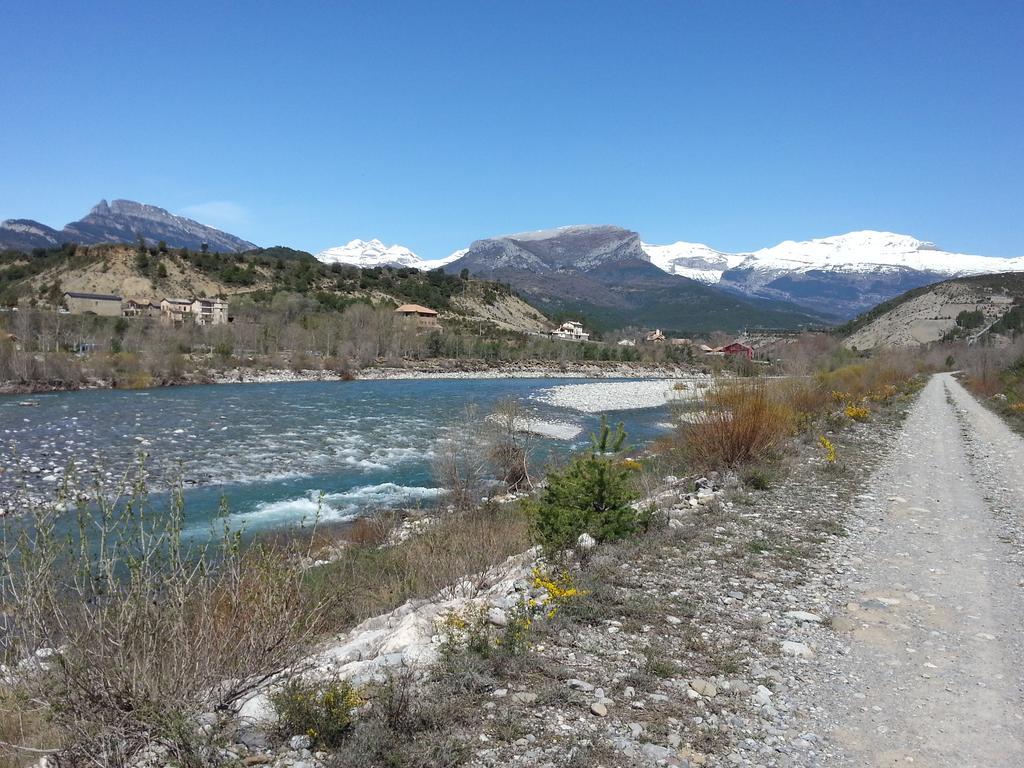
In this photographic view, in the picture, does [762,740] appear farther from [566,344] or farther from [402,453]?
[566,344]

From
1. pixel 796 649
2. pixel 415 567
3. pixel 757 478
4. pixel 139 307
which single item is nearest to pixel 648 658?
pixel 796 649

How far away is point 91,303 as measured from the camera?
9544cm

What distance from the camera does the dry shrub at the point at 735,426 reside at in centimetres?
1219

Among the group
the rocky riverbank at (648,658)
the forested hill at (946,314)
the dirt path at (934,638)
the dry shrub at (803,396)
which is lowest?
the rocky riverbank at (648,658)

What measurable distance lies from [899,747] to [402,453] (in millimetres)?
21633

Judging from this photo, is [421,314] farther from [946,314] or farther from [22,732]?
[22,732]

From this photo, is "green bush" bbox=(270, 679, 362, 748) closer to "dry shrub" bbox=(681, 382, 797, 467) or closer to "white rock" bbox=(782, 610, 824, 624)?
"white rock" bbox=(782, 610, 824, 624)

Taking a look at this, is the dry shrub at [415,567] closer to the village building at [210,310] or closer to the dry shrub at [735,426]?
the dry shrub at [735,426]

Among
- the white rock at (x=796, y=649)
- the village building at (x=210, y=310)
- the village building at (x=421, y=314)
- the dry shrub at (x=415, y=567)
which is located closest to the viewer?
the white rock at (x=796, y=649)

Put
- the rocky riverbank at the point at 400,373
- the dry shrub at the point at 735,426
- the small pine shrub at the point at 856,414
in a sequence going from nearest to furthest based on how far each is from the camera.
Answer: the dry shrub at the point at 735,426
the small pine shrub at the point at 856,414
the rocky riverbank at the point at 400,373

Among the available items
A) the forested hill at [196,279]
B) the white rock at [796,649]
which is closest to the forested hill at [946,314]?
the forested hill at [196,279]

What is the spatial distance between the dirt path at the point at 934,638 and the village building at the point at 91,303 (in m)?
110

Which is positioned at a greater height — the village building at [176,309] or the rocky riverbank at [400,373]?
the village building at [176,309]

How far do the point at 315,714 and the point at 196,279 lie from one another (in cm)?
12850
